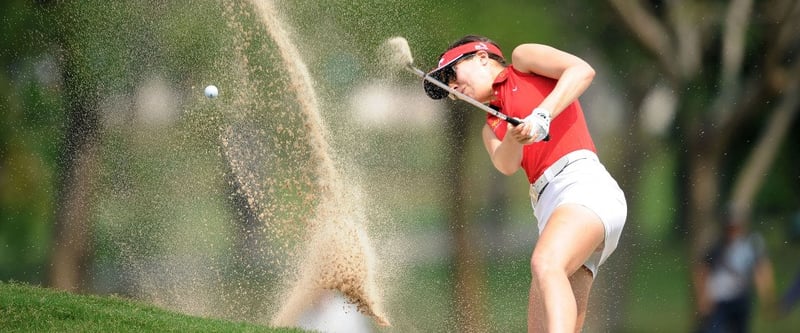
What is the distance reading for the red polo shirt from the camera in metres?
3.29

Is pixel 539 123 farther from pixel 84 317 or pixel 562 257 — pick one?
pixel 84 317

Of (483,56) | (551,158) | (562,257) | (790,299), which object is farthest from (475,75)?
(790,299)

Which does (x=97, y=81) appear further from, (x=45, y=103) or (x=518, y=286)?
(x=518, y=286)

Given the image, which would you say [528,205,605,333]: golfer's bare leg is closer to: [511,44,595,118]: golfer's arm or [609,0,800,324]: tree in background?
[511,44,595,118]: golfer's arm

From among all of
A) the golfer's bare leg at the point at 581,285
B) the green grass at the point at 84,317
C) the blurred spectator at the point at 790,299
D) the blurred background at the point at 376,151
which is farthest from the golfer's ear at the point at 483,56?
the blurred spectator at the point at 790,299

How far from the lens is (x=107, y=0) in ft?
22.4

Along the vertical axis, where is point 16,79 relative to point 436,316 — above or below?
above

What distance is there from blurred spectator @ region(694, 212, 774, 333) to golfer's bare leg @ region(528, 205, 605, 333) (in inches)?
113

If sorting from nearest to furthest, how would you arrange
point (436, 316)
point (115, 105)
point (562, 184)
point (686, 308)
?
1. point (562, 184)
2. point (686, 308)
3. point (436, 316)
4. point (115, 105)

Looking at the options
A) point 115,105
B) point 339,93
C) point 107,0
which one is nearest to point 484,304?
point 339,93

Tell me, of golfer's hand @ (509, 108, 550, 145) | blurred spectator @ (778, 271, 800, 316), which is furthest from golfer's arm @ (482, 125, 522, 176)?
blurred spectator @ (778, 271, 800, 316)

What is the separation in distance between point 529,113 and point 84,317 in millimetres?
2851

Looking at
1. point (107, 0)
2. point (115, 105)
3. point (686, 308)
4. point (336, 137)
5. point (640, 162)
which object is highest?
point (107, 0)

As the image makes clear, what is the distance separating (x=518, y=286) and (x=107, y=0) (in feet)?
11.1
